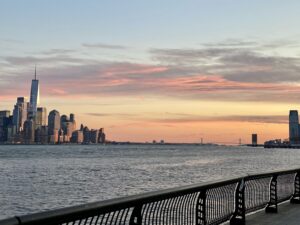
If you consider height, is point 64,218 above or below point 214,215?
above

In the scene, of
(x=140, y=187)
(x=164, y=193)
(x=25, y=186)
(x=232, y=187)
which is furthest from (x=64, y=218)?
(x=25, y=186)

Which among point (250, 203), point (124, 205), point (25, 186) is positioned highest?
point (124, 205)

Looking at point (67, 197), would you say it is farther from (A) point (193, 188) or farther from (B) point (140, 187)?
(A) point (193, 188)

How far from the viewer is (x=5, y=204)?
34.1 metres

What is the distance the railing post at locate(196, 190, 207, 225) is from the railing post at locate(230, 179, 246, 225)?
1.47m

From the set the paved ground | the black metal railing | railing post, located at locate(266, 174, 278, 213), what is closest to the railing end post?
the black metal railing

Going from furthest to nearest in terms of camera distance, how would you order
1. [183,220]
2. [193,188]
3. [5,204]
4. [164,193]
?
[5,204], [183,220], [193,188], [164,193]

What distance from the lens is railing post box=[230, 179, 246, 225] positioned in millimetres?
9297

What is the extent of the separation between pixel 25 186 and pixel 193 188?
45.2m

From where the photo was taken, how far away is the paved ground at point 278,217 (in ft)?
31.6

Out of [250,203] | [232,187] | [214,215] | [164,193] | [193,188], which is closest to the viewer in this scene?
[164,193]

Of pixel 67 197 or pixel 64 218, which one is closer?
pixel 64 218

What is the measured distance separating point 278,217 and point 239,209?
1528 mm

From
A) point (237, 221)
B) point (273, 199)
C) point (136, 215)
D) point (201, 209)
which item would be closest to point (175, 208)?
point (201, 209)
